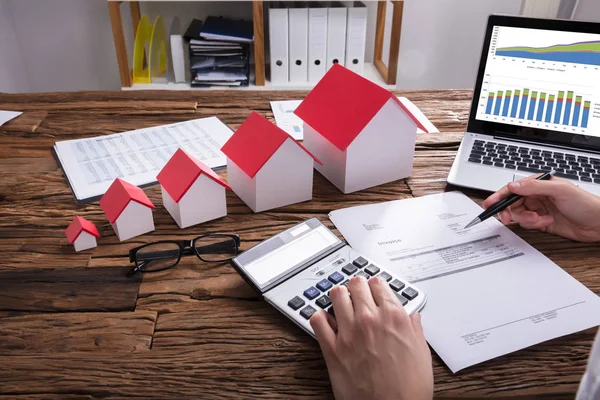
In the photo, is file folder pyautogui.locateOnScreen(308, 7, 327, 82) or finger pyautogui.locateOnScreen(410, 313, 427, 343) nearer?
finger pyautogui.locateOnScreen(410, 313, 427, 343)

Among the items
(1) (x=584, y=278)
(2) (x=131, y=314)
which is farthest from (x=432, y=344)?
(2) (x=131, y=314)

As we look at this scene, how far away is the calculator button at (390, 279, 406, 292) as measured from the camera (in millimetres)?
690

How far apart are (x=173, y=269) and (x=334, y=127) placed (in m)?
0.40

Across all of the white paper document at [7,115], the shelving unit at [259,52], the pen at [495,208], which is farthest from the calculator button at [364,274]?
the shelving unit at [259,52]

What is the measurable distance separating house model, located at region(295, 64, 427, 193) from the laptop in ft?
0.42

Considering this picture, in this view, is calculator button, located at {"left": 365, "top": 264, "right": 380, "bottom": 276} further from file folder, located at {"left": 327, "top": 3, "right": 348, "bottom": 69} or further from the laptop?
file folder, located at {"left": 327, "top": 3, "right": 348, "bottom": 69}

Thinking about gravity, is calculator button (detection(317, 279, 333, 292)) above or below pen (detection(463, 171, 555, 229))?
below

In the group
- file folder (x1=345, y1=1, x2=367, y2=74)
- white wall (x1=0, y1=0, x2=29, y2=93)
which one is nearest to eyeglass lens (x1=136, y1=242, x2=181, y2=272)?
file folder (x1=345, y1=1, x2=367, y2=74)

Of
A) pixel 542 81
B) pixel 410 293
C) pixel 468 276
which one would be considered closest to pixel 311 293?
pixel 410 293

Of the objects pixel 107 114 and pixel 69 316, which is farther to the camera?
pixel 107 114

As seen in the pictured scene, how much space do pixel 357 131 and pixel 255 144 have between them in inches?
7.3

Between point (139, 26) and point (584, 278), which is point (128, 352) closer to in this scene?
point (584, 278)

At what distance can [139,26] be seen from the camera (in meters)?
2.26

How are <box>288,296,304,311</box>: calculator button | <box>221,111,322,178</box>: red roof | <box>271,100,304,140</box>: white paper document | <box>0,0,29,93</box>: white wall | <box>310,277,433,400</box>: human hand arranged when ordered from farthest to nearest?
<box>0,0,29,93</box>: white wall < <box>271,100,304,140</box>: white paper document < <box>221,111,322,178</box>: red roof < <box>288,296,304,311</box>: calculator button < <box>310,277,433,400</box>: human hand
